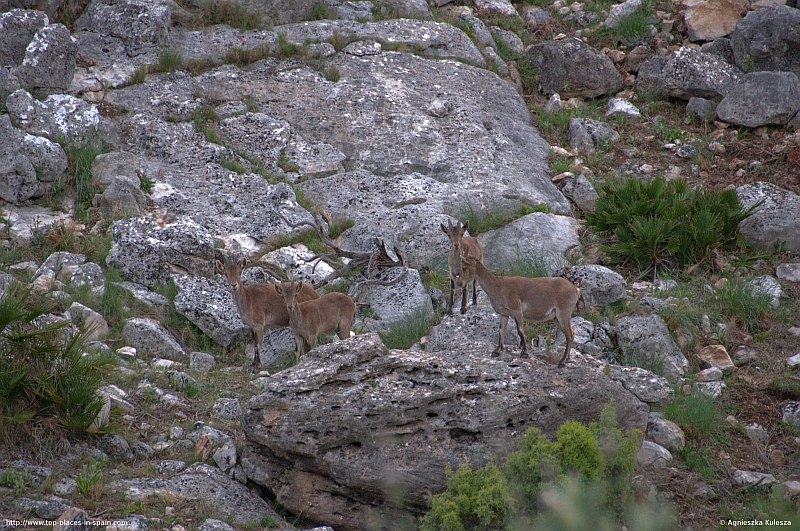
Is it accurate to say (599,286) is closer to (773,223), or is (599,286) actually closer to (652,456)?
(652,456)

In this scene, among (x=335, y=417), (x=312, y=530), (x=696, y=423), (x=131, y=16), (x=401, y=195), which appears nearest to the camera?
(x=312, y=530)

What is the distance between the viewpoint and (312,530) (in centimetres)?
714

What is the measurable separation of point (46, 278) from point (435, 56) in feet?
33.0

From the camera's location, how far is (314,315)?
10.8 metres

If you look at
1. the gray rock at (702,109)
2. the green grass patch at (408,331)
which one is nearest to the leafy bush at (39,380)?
the green grass patch at (408,331)

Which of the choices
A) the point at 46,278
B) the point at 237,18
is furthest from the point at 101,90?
the point at 46,278

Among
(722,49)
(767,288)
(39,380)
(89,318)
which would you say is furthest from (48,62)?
(722,49)

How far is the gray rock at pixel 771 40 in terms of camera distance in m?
17.6

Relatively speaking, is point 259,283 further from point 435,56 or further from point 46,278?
point 435,56

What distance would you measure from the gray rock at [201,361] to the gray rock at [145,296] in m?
1.25

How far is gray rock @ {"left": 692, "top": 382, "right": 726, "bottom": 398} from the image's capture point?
10.2 m

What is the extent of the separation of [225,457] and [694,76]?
14094 millimetres

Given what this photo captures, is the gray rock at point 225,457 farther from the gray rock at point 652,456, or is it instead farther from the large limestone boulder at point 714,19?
the large limestone boulder at point 714,19

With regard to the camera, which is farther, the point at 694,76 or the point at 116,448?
the point at 694,76
